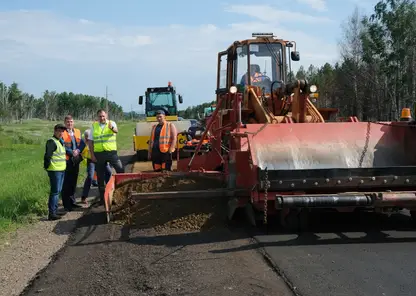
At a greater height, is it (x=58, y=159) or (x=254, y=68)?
(x=254, y=68)

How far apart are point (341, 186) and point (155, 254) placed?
2.46 meters

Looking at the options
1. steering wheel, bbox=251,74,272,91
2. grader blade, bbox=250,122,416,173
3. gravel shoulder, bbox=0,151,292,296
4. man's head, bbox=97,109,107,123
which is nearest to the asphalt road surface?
gravel shoulder, bbox=0,151,292,296

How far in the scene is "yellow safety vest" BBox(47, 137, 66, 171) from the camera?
8156 millimetres

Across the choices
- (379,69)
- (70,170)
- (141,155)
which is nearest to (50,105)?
(379,69)

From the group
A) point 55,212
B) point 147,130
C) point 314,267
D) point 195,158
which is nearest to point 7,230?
point 55,212

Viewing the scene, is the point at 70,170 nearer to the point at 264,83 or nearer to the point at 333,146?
the point at 264,83

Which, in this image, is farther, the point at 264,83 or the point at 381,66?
the point at 381,66

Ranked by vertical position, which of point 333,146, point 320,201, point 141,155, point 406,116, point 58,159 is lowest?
point 141,155

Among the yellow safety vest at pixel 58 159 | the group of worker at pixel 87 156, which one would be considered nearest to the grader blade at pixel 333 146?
the group of worker at pixel 87 156

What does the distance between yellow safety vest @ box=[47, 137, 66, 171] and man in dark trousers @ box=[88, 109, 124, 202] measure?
730mm

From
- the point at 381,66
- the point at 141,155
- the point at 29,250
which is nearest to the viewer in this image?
the point at 29,250

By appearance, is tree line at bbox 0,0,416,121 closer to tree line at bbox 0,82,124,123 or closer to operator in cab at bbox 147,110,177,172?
operator in cab at bbox 147,110,177,172

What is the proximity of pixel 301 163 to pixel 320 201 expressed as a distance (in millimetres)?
853

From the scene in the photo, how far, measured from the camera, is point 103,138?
8930 millimetres
